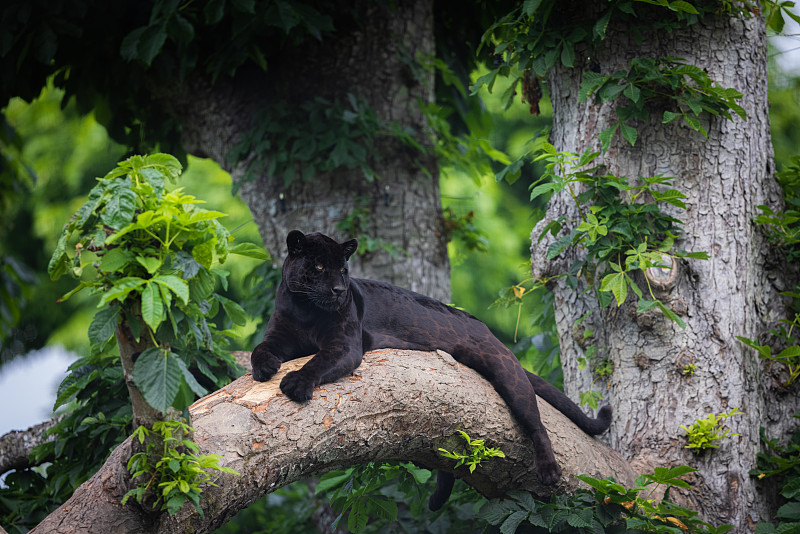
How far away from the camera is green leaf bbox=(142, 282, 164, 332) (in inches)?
65.8

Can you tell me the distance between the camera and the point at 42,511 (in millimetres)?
3137

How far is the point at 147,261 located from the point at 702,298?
8.10ft

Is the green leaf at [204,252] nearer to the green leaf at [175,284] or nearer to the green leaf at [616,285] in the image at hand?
the green leaf at [175,284]

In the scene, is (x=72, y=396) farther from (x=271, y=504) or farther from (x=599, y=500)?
(x=271, y=504)

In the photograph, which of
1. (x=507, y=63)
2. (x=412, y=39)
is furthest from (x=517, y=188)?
(x=507, y=63)

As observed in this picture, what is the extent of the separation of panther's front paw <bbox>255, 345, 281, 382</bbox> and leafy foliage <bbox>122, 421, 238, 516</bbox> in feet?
1.64

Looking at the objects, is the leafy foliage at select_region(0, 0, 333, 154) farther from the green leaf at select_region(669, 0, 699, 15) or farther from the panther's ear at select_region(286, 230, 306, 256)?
the green leaf at select_region(669, 0, 699, 15)

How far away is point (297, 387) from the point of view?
7.64 feet

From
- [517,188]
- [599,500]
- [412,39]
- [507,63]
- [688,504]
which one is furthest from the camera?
[517,188]

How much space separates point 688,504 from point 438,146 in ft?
9.34

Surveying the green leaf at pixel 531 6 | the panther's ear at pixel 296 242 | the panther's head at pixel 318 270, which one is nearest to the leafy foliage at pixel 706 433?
the panther's head at pixel 318 270

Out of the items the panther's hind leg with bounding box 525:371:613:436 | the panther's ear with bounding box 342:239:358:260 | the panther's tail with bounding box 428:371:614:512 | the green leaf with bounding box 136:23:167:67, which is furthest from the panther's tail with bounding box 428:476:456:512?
the green leaf with bounding box 136:23:167:67

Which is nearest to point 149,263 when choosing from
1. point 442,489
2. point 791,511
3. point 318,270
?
point 318,270

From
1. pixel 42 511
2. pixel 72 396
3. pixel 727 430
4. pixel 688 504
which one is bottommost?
pixel 688 504
